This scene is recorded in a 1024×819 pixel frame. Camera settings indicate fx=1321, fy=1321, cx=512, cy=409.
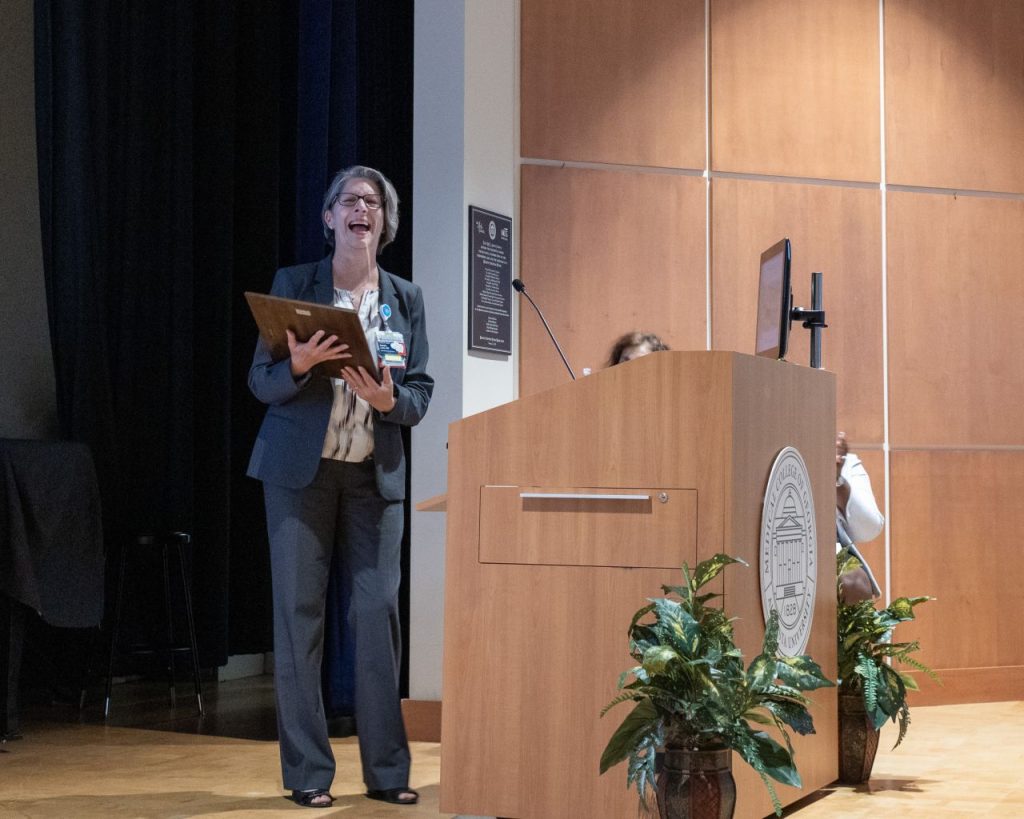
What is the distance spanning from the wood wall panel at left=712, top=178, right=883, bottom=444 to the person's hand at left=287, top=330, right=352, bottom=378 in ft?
7.13

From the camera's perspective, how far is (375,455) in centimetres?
324

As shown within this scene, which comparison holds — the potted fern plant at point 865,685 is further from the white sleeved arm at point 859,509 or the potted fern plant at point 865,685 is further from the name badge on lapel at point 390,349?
the name badge on lapel at point 390,349

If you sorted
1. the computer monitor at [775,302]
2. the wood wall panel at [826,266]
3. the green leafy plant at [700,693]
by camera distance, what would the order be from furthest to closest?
the wood wall panel at [826,266]
the computer monitor at [775,302]
the green leafy plant at [700,693]

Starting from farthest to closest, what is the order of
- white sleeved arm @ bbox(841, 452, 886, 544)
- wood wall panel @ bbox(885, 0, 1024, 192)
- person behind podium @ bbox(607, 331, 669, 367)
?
wood wall panel @ bbox(885, 0, 1024, 192) → white sleeved arm @ bbox(841, 452, 886, 544) → person behind podium @ bbox(607, 331, 669, 367)

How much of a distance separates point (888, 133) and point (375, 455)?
2.92 meters

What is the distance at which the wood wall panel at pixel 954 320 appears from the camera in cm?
513

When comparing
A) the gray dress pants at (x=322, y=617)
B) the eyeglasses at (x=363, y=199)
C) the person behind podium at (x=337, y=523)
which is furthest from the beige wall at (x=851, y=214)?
the gray dress pants at (x=322, y=617)

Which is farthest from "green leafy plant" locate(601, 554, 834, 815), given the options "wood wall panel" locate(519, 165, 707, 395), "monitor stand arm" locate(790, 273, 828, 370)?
"wood wall panel" locate(519, 165, 707, 395)

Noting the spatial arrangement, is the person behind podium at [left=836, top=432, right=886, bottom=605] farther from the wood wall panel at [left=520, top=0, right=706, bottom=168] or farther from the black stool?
the black stool

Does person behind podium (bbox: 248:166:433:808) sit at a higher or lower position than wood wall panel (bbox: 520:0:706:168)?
lower

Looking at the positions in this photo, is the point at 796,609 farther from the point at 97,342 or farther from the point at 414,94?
the point at 97,342

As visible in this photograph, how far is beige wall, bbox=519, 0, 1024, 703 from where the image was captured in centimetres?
470

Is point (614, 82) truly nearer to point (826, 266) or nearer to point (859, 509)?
point (826, 266)

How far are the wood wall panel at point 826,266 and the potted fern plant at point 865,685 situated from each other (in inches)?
63.1
